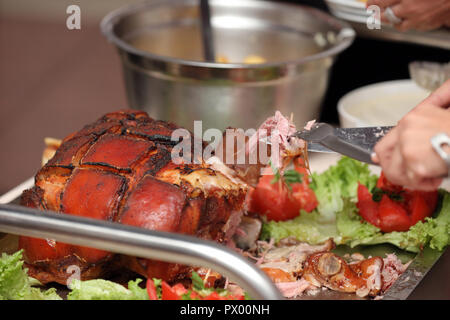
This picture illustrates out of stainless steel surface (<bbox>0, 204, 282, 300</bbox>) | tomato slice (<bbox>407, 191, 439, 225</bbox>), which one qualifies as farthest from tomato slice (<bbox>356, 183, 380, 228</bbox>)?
stainless steel surface (<bbox>0, 204, 282, 300</bbox>)

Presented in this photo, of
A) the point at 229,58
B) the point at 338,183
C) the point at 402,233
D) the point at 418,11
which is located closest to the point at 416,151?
the point at 402,233

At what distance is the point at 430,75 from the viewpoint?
259 centimetres

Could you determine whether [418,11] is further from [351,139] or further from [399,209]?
[351,139]

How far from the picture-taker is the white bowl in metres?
2.60

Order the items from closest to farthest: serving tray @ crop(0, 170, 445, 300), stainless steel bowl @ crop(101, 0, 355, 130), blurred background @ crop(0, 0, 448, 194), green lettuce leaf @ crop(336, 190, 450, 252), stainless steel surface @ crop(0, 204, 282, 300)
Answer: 1. stainless steel surface @ crop(0, 204, 282, 300)
2. serving tray @ crop(0, 170, 445, 300)
3. green lettuce leaf @ crop(336, 190, 450, 252)
4. stainless steel bowl @ crop(101, 0, 355, 130)
5. blurred background @ crop(0, 0, 448, 194)

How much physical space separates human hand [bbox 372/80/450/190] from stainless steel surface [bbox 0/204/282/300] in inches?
13.7

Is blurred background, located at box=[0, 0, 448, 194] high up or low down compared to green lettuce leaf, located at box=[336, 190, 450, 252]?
down

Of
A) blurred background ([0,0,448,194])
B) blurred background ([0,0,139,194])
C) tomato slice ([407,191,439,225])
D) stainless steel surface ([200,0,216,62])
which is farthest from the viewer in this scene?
blurred background ([0,0,139,194])

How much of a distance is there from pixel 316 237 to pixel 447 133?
845 mm

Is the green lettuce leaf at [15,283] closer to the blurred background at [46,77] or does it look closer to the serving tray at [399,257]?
the serving tray at [399,257]

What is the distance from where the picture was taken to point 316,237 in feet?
6.21

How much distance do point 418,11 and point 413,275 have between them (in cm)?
103

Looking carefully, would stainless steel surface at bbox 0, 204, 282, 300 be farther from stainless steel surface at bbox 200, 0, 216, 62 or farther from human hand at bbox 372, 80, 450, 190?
stainless steel surface at bbox 200, 0, 216, 62
